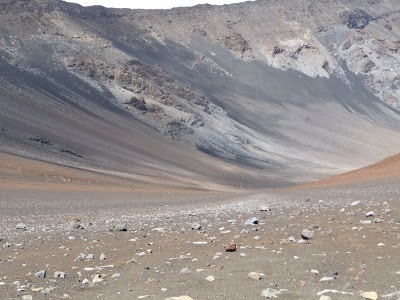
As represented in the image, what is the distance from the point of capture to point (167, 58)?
132750 millimetres

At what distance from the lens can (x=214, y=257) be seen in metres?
8.57

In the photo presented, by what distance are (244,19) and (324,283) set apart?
16955 centimetres

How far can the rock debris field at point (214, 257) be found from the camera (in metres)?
6.72

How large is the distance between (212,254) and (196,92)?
96.8m

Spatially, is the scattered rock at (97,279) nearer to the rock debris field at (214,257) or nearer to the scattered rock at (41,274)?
the rock debris field at (214,257)

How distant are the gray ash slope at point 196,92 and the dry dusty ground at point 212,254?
101 feet

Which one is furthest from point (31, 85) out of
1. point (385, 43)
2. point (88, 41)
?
point (385, 43)

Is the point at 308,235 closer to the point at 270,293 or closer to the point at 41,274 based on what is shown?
the point at 270,293

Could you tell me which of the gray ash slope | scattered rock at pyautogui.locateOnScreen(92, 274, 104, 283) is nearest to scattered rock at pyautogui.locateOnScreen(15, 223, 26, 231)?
scattered rock at pyautogui.locateOnScreen(92, 274, 104, 283)

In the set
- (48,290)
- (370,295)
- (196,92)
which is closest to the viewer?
(370,295)

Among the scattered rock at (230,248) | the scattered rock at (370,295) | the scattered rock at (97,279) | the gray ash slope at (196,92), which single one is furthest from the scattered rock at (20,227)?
the gray ash slope at (196,92)

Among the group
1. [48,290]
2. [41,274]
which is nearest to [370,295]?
[48,290]

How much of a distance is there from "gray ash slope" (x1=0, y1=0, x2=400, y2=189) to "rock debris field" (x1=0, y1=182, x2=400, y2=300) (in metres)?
32.0

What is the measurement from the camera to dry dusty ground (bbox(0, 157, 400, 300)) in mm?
6801
